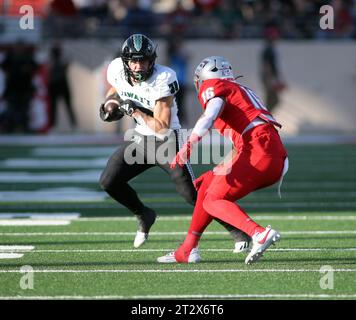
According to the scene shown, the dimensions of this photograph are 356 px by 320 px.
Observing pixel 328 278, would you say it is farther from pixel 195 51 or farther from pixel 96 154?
pixel 195 51

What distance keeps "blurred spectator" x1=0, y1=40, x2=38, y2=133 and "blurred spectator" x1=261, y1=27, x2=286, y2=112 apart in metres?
4.12

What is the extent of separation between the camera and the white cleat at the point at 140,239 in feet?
25.0

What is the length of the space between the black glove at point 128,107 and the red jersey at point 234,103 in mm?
683

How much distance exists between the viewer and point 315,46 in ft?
64.1

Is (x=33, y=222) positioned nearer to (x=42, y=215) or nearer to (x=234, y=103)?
Answer: (x=42, y=215)

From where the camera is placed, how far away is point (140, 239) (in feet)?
25.0

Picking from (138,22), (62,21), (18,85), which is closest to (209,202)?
(18,85)

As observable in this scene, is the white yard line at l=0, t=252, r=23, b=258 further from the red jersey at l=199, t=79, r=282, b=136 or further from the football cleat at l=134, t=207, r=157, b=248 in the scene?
the red jersey at l=199, t=79, r=282, b=136

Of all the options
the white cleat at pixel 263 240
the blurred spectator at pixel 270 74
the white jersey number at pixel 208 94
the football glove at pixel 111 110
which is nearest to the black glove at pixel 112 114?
the football glove at pixel 111 110

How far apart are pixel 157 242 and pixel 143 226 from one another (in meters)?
0.25

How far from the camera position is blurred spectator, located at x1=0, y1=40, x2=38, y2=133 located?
18.0m

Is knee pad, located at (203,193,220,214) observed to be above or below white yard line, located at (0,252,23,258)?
above

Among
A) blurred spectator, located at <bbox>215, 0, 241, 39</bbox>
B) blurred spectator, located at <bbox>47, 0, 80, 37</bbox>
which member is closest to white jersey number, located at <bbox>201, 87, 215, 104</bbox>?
blurred spectator, located at <bbox>215, 0, 241, 39</bbox>
